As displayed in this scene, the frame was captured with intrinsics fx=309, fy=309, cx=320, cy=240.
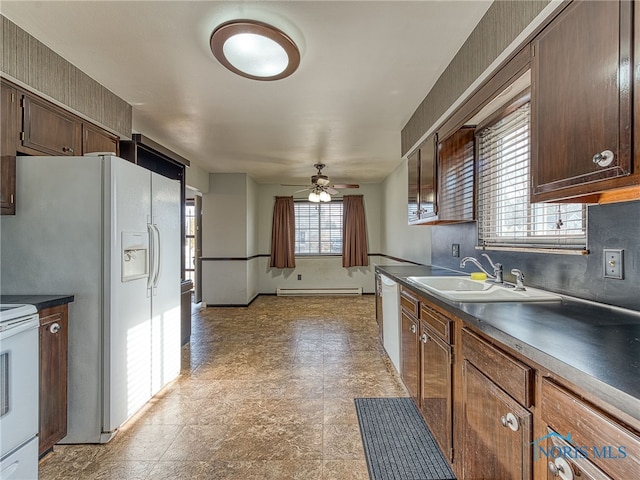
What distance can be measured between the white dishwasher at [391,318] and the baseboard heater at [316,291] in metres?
3.42

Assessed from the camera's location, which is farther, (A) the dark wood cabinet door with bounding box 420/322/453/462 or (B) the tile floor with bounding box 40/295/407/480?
(B) the tile floor with bounding box 40/295/407/480

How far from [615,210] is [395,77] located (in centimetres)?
165

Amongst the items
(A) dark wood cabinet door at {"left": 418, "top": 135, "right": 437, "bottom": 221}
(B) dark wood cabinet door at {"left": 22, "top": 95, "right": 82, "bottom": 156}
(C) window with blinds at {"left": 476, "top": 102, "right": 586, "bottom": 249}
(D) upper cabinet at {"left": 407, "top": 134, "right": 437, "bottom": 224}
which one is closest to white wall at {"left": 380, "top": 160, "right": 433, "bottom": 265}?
(D) upper cabinet at {"left": 407, "top": 134, "right": 437, "bottom": 224}

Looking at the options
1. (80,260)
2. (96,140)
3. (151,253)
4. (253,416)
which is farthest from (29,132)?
(253,416)

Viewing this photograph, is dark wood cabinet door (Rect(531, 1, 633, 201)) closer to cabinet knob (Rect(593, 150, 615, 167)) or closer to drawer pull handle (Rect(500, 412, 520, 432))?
cabinet knob (Rect(593, 150, 615, 167))

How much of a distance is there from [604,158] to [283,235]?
5892 millimetres

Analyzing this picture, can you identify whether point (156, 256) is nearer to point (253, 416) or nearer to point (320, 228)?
point (253, 416)

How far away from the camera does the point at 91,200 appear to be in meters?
1.92

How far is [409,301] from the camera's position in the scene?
2.27 m

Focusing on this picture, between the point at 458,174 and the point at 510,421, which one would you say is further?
the point at 458,174

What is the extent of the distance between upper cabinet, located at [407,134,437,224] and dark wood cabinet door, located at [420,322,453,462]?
3.94ft

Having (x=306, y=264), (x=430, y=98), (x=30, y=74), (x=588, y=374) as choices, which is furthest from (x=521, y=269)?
(x=306, y=264)

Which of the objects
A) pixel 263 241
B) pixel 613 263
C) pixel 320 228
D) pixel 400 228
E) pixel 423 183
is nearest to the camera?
pixel 613 263

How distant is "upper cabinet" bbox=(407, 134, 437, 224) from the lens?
265 centimetres
